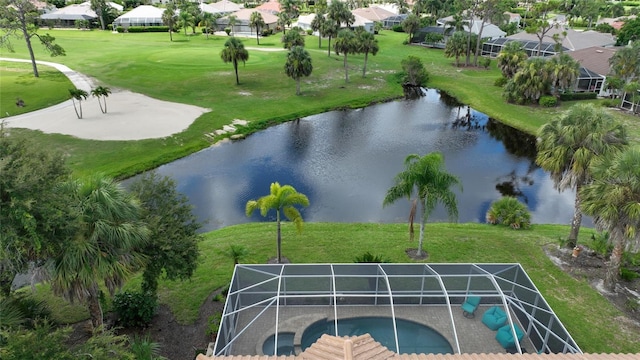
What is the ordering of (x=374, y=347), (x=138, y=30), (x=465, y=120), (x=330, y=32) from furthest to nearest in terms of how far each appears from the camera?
(x=138, y=30) < (x=330, y=32) < (x=465, y=120) < (x=374, y=347)

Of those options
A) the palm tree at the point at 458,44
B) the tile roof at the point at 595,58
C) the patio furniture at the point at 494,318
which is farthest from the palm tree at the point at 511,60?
the patio furniture at the point at 494,318

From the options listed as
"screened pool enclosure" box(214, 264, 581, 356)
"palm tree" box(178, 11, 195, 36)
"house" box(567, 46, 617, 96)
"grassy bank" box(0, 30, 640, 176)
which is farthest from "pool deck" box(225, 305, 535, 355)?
"palm tree" box(178, 11, 195, 36)

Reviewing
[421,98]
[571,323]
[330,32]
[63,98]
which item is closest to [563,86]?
[421,98]

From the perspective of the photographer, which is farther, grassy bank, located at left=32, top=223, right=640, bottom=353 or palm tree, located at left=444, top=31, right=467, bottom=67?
palm tree, located at left=444, top=31, right=467, bottom=67

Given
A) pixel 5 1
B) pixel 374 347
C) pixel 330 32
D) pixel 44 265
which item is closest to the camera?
pixel 374 347

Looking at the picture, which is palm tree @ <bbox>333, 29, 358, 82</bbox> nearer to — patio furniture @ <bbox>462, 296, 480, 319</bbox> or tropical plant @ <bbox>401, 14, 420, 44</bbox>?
tropical plant @ <bbox>401, 14, 420, 44</bbox>

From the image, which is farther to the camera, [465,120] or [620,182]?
[465,120]

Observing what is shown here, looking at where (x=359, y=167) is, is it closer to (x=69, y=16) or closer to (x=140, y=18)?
(x=140, y=18)

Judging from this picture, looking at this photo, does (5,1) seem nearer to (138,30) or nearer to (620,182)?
(138,30)
